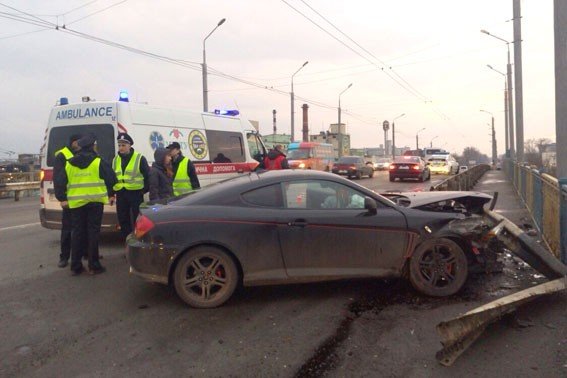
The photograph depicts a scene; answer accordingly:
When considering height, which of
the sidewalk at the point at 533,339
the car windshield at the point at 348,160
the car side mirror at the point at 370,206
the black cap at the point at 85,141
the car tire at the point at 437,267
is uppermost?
the car windshield at the point at 348,160

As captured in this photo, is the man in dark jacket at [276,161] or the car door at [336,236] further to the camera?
the man in dark jacket at [276,161]

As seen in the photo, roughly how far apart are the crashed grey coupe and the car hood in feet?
0.68

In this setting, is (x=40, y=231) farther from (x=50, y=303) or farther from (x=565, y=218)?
(x=565, y=218)

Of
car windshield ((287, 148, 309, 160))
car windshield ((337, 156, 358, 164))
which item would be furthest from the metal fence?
car windshield ((337, 156, 358, 164))

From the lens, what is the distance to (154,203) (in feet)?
17.2

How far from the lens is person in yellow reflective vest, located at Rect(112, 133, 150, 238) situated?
6.60m

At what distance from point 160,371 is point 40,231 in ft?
25.0

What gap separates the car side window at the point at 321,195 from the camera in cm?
493

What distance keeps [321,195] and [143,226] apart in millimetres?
1811

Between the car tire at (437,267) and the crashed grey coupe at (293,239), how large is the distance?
0.03 ft

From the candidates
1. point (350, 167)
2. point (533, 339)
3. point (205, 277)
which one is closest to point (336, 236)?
point (205, 277)

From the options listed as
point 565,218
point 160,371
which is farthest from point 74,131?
point 565,218

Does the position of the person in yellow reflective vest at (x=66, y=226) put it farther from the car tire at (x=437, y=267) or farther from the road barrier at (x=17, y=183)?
the road barrier at (x=17, y=183)

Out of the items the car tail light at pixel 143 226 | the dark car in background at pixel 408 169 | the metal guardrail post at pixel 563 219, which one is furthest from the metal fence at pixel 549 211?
the dark car in background at pixel 408 169
